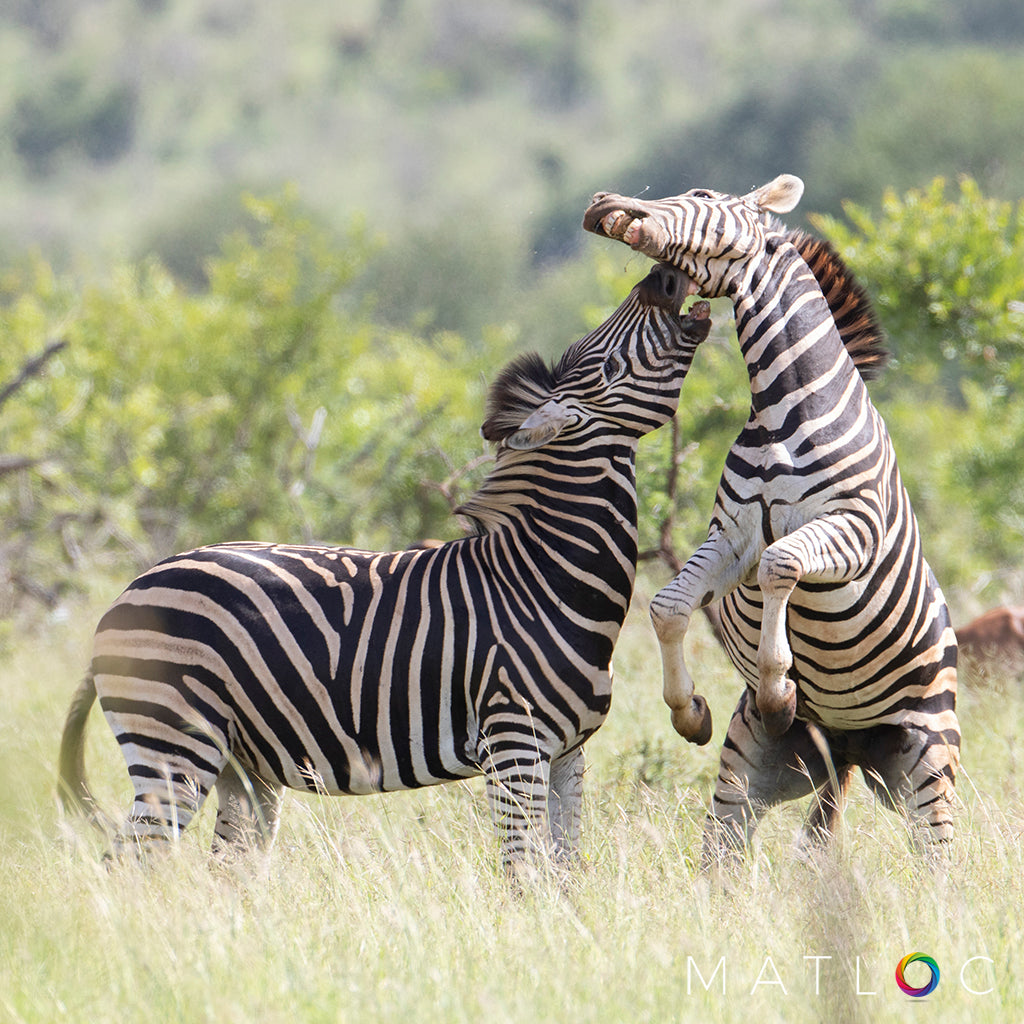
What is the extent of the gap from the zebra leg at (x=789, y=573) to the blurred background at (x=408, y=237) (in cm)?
150

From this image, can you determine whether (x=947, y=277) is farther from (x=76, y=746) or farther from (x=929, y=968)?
(x=76, y=746)

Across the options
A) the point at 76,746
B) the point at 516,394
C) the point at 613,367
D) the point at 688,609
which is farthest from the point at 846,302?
the point at 76,746

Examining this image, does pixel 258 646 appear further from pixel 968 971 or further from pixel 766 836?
pixel 968 971

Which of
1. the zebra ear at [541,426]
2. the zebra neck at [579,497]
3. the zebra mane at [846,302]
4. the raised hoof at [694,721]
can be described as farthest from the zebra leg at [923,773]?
the zebra ear at [541,426]

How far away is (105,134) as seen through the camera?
8088 centimetres

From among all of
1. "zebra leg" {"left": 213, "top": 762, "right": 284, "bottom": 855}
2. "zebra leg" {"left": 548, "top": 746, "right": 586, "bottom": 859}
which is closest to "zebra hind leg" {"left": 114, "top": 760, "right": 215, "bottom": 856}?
"zebra leg" {"left": 213, "top": 762, "right": 284, "bottom": 855}

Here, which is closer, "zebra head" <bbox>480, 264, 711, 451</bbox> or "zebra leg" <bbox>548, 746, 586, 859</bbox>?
"zebra head" <bbox>480, 264, 711, 451</bbox>

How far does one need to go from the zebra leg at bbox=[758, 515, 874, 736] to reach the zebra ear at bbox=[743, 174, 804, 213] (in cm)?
109

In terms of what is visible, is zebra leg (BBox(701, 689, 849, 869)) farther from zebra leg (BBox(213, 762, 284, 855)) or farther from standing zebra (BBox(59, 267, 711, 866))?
zebra leg (BBox(213, 762, 284, 855))

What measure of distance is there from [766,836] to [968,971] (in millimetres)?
1350

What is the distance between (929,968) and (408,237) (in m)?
49.0

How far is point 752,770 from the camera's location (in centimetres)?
424

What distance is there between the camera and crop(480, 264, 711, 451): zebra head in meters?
4.04

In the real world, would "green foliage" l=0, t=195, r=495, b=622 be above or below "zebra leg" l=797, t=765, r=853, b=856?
above
